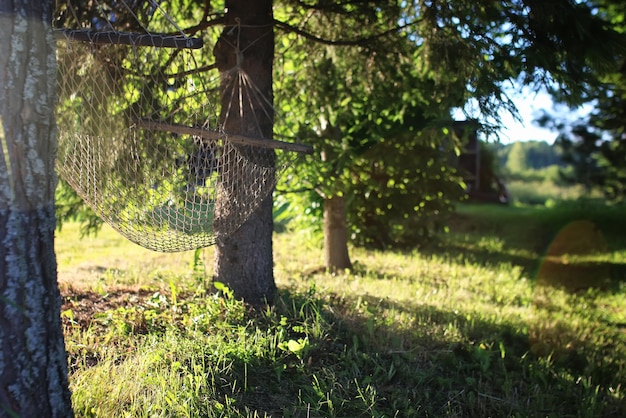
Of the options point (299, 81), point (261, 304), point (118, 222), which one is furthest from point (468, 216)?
point (118, 222)

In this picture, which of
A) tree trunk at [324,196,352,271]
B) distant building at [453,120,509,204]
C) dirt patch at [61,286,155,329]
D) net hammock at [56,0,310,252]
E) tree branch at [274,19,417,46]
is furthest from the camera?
distant building at [453,120,509,204]

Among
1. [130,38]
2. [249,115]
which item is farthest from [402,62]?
[130,38]

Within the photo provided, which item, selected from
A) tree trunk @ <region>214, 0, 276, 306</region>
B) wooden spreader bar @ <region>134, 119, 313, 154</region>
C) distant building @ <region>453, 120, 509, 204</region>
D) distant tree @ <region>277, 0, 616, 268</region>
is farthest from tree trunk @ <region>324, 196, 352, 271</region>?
distant building @ <region>453, 120, 509, 204</region>

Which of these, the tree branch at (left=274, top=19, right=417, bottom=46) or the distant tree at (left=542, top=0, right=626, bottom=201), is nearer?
the tree branch at (left=274, top=19, right=417, bottom=46)

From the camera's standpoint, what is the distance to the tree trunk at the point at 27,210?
1.89 metres

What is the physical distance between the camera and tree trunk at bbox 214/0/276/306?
3830 mm

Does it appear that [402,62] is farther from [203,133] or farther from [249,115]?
[203,133]

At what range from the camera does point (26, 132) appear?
6.30 feet

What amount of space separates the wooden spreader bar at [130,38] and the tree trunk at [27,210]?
2.16 feet

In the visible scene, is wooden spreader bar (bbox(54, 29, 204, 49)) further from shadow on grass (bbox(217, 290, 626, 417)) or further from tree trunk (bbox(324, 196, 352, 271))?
tree trunk (bbox(324, 196, 352, 271))

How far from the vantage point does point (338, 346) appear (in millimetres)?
3488

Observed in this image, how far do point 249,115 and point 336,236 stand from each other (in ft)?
7.90

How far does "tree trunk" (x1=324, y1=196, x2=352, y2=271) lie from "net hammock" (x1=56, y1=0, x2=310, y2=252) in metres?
1.90

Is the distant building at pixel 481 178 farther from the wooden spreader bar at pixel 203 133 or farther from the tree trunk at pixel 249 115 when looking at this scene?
the wooden spreader bar at pixel 203 133
